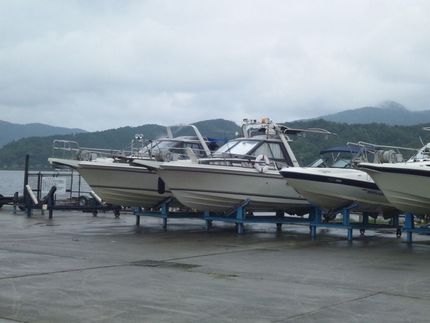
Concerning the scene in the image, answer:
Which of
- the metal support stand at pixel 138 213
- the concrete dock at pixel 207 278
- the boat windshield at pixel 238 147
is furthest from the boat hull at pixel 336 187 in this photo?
the metal support stand at pixel 138 213

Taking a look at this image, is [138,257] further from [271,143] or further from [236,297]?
[271,143]

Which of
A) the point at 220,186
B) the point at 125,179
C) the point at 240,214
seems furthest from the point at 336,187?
the point at 125,179

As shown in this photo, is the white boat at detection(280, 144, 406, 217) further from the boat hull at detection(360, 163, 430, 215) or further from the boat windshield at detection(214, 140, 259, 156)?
the boat windshield at detection(214, 140, 259, 156)

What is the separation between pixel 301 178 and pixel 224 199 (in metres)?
2.35

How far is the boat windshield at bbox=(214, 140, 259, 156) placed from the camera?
59.8 feet

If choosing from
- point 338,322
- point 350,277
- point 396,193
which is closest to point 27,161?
point 396,193

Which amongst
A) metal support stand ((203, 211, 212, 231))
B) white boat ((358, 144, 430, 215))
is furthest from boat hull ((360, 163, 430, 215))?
metal support stand ((203, 211, 212, 231))

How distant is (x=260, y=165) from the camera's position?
681 inches

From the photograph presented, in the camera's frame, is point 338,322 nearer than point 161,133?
Yes

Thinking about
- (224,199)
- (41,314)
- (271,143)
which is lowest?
(41,314)

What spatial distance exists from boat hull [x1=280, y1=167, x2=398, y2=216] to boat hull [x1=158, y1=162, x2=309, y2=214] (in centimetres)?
142

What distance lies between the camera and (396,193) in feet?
45.6

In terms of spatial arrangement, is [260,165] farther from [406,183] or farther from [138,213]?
[406,183]

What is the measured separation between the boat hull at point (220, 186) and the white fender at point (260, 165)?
0.38 ft
